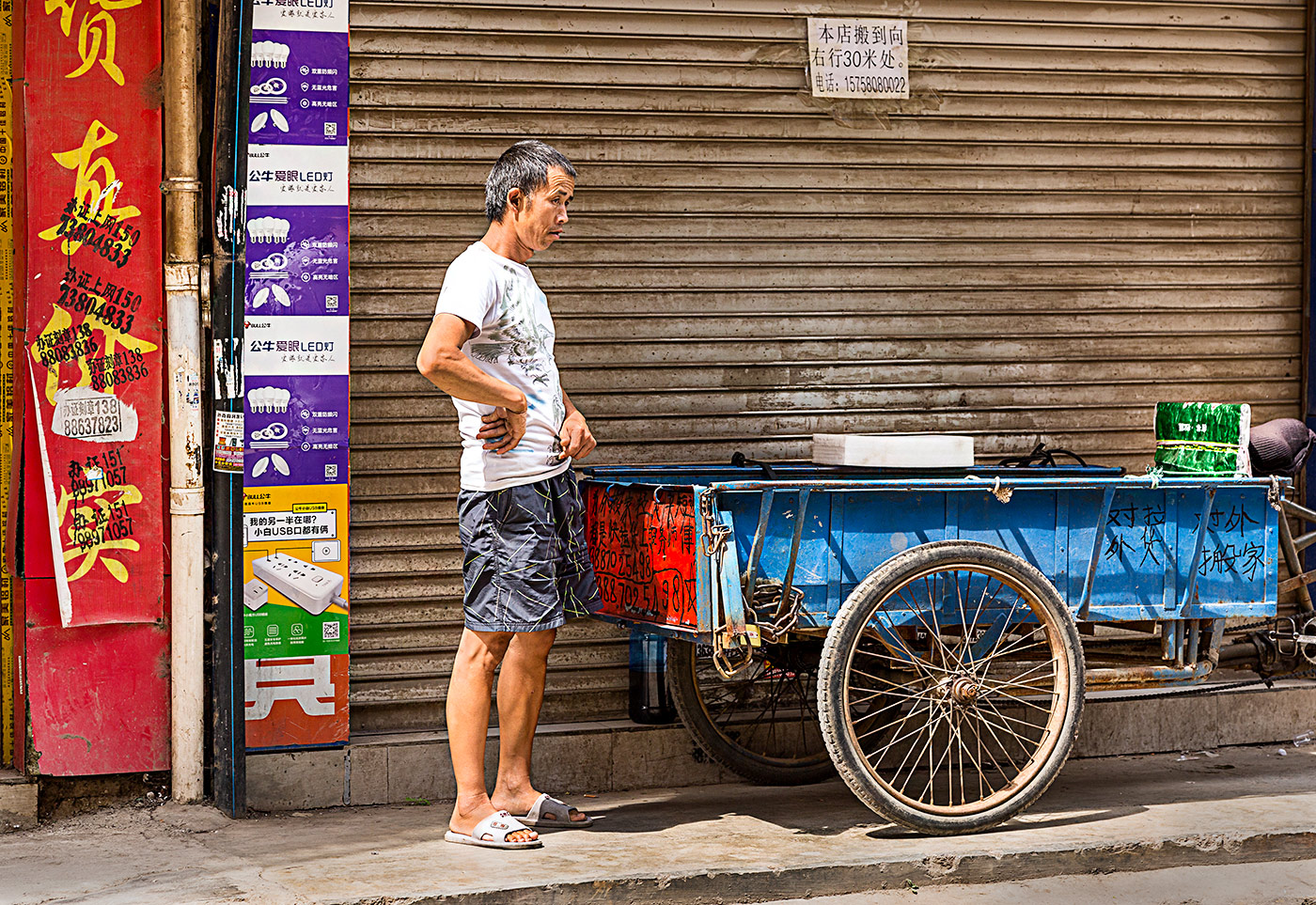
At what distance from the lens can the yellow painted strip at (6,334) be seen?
16.4 feet

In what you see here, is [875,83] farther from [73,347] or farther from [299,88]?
[73,347]

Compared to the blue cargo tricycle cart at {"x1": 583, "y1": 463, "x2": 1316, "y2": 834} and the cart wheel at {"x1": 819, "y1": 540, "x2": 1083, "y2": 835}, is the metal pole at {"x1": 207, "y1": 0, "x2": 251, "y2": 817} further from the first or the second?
the cart wheel at {"x1": 819, "y1": 540, "x2": 1083, "y2": 835}

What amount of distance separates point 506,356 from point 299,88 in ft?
4.78

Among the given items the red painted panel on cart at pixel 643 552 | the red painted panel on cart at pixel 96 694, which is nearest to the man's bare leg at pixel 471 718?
the red painted panel on cart at pixel 643 552

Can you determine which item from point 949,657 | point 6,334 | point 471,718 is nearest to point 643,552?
point 471,718

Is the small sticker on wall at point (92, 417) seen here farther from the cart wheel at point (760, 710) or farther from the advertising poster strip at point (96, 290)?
the cart wheel at point (760, 710)

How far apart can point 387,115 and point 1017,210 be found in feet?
8.61

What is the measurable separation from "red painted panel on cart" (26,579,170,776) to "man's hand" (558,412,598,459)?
5.53 ft

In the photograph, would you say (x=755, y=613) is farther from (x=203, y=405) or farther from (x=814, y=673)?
(x=203, y=405)

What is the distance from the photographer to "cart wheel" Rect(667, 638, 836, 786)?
5285mm

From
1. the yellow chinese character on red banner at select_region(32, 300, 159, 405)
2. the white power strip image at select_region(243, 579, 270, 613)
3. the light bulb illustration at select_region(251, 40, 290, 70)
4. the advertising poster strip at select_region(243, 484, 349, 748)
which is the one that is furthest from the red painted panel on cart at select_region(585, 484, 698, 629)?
the light bulb illustration at select_region(251, 40, 290, 70)

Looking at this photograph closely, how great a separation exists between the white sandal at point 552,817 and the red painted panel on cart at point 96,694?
1.39 meters

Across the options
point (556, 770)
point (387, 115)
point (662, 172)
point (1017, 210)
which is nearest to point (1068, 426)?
point (1017, 210)

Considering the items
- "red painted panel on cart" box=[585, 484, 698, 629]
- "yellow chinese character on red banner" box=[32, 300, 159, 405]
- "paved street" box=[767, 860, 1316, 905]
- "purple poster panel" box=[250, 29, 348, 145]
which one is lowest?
"paved street" box=[767, 860, 1316, 905]
